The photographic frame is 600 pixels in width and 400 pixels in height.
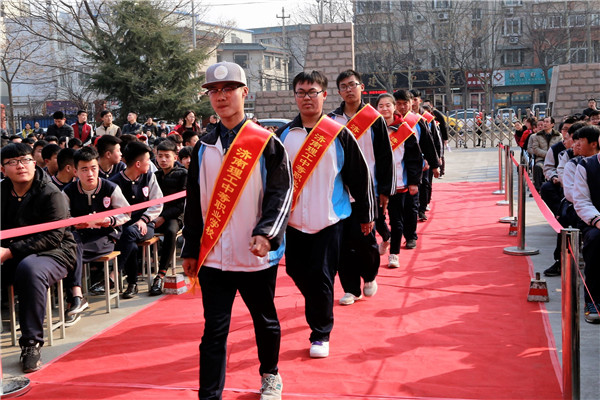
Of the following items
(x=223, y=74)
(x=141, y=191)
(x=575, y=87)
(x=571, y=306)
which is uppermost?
(x=575, y=87)

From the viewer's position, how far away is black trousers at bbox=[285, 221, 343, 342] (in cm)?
458

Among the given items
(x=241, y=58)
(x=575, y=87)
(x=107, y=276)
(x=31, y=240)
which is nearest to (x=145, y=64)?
(x=575, y=87)

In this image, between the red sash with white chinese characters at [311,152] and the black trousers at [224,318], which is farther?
the red sash with white chinese characters at [311,152]

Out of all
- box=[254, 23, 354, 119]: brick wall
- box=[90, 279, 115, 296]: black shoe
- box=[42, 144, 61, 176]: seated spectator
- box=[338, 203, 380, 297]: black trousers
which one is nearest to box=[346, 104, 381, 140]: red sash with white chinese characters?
box=[338, 203, 380, 297]: black trousers

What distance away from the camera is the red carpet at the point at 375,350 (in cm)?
411

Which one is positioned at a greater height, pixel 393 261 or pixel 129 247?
pixel 129 247

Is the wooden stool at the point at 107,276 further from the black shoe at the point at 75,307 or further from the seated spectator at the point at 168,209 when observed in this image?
the seated spectator at the point at 168,209

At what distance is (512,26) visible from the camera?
49.3 metres

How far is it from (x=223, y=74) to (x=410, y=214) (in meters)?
4.91

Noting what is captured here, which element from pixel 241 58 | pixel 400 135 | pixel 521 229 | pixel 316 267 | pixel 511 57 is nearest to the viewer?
pixel 316 267

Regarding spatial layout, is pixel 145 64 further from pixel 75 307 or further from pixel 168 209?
pixel 75 307

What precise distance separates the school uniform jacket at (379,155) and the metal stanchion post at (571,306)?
215 centimetres

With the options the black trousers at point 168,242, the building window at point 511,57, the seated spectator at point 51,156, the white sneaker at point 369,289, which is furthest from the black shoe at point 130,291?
the building window at point 511,57

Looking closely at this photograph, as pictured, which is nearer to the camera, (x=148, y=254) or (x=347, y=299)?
(x=347, y=299)
